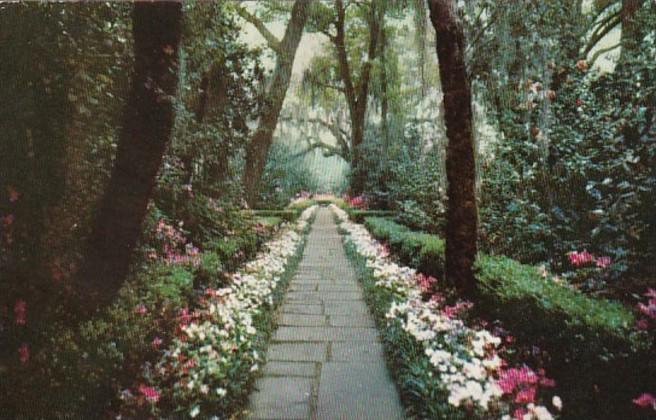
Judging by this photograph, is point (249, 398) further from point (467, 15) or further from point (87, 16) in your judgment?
point (467, 15)

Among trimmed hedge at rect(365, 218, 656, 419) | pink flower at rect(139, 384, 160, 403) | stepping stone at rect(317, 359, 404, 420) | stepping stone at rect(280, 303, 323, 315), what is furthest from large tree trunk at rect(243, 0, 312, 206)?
pink flower at rect(139, 384, 160, 403)

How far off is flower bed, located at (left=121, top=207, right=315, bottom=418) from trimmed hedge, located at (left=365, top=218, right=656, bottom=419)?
1.95m

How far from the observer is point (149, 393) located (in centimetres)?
258

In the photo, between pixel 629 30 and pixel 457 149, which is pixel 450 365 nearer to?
pixel 457 149

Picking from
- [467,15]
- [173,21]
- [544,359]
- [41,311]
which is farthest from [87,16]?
[467,15]

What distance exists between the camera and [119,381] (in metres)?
2.56

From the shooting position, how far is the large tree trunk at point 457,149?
4.26 metres

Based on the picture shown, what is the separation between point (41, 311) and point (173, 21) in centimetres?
208

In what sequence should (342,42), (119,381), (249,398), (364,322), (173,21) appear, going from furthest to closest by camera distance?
(342,42), (364,322), (173,21), (249,398), (119,381)

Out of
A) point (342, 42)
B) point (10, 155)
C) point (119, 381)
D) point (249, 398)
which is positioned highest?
point (342, 42)

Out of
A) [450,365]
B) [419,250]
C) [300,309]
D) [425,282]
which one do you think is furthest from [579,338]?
[419,250]

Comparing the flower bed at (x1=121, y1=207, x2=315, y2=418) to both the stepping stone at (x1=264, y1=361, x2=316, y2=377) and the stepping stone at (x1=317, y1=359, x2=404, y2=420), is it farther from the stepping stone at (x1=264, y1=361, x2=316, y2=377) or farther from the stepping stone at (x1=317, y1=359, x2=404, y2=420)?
the stepping stone at (x1=317, y1=359, x2=404, y2=420)

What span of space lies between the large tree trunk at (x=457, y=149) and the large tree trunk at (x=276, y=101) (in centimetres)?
630

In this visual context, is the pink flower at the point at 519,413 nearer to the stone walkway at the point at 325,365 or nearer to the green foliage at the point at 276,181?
the stone walkway at the point at 325,365
